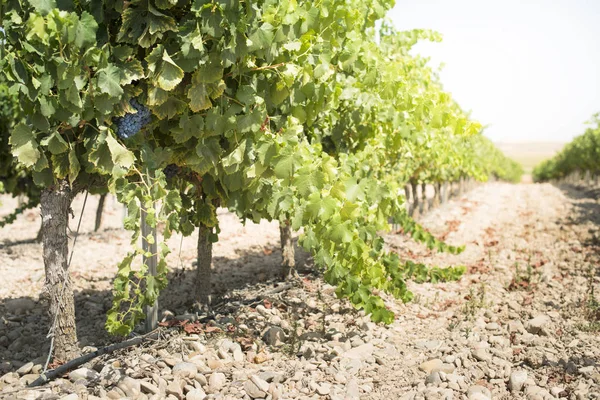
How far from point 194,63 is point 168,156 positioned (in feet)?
3.21

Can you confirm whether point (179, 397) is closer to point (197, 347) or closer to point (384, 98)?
point (197, 347)

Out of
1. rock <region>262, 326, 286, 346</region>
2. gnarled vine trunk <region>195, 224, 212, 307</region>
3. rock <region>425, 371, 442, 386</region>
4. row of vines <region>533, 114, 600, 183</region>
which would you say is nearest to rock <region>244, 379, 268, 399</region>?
rock <region>262, 326, 286, 346</region>

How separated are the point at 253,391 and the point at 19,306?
4.47m

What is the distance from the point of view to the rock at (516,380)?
13.7 ft

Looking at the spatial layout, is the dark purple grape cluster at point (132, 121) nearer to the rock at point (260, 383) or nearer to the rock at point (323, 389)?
the rock at point (260, 383)

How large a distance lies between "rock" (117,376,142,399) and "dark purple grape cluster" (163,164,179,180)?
1925 millimetres

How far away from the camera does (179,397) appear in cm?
374

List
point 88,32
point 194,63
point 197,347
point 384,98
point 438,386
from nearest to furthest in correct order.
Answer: point 88,32 < point 194,63 < point 438,386 < point 197,347 < point 384,98

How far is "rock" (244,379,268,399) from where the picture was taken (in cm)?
376

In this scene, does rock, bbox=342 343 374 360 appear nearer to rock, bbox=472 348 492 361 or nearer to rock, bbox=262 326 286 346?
rock, bbox=262 326 286 346

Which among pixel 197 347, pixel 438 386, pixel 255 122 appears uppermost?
pixel 255 122

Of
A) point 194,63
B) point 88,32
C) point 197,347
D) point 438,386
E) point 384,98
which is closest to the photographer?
point 88,32

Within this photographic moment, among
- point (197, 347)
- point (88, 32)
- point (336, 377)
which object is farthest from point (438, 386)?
point (88, 32)

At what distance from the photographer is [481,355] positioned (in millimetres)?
4676
